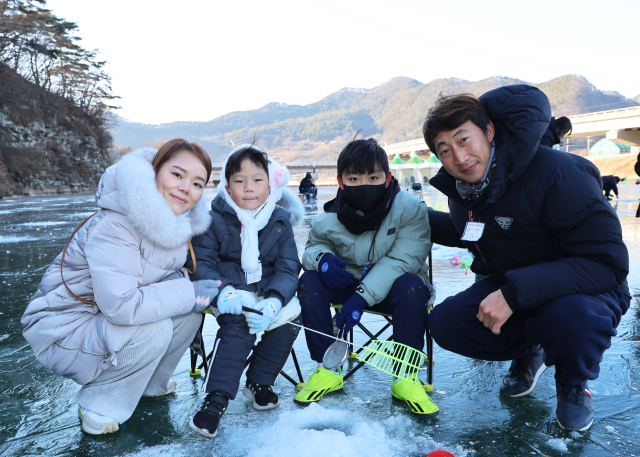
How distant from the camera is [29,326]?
1828 mm

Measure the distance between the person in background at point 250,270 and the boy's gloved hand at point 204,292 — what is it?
0.05 metres

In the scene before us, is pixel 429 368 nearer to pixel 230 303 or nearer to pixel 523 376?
pixel 523 376

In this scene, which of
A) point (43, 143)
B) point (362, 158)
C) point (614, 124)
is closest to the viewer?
point (362, 158)

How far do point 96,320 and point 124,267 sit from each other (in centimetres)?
28

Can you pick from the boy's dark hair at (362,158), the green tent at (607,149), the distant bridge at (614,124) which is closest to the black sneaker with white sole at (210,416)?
the boy's dark hair at (362,158)

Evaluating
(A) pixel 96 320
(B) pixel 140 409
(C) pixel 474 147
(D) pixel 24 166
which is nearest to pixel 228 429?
(B) pixel 140 409

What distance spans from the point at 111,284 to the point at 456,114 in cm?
167

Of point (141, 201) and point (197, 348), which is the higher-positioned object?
point (141, 201)

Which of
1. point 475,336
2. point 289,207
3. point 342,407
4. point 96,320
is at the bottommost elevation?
point 342,407

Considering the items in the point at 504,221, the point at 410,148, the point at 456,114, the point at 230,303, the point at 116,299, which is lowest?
the point at 230,303

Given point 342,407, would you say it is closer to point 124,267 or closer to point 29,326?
point 124,267

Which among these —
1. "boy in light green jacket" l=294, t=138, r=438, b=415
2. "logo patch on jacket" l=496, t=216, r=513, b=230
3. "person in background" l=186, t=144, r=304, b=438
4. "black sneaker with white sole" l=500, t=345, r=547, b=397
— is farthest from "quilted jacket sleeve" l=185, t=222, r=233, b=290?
"black sneaker with white sole" l=500, t=345, r=547, b=397

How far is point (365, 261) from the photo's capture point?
2.45 m

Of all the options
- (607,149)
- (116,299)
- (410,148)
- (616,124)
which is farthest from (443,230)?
(607,149)
